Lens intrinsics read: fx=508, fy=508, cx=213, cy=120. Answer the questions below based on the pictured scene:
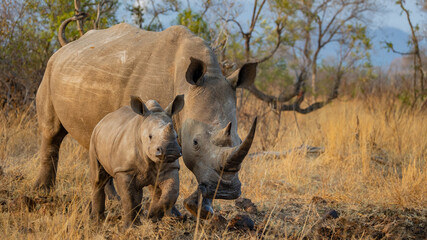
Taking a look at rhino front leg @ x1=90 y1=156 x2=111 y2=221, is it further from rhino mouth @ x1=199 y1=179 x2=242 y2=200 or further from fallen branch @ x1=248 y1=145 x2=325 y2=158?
fallen branch @ x1=248 y1=145 x2=325 y2=158

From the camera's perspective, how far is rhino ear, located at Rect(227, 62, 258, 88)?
13.7 ft

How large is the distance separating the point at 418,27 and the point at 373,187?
8091 millimetres

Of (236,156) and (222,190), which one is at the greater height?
(236,156)

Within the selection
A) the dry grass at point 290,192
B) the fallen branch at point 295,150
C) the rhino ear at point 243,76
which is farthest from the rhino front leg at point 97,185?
the fallen branch at point 295,150

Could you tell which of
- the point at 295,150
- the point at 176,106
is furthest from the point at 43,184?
the point at 295,150

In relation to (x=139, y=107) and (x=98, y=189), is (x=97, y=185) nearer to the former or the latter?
(x=98, y=189)

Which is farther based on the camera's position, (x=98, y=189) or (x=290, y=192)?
(x=290, y=192)

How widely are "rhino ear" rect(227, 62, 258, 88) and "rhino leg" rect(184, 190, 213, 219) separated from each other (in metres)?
1.04

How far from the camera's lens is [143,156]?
3.41m

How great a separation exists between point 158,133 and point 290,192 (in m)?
3.14

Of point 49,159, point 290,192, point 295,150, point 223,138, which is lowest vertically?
point 290,192

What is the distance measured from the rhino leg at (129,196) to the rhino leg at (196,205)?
35 centimetres

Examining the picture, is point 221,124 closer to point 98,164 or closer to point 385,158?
point 98,164

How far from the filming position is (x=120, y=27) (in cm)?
541
